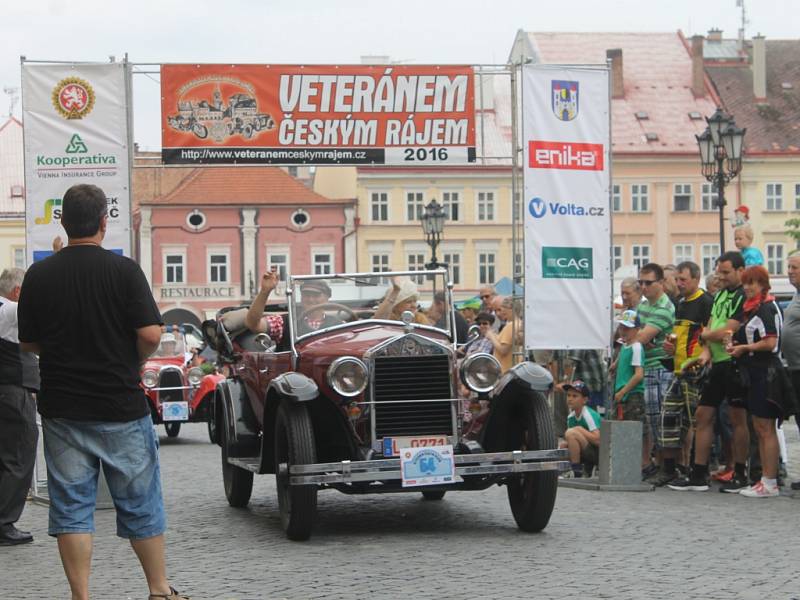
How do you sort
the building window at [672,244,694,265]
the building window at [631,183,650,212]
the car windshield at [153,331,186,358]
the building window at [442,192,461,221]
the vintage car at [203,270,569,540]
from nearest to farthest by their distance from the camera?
the vintage car at [203,270,569,540], the car windshield at [153,331,186,358], the building window at [631,183,650,212], the building window at [672,244,694,265], the building window at [442,192,461,221]

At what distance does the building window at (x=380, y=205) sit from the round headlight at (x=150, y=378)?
52.4 meters

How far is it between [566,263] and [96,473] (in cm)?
803

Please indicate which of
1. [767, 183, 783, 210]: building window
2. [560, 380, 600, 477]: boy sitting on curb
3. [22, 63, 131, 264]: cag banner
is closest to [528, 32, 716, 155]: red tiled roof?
[767, 183, 783, 210]: building window

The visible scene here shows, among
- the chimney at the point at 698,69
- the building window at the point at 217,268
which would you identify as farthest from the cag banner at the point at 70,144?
the chimney at the point at 698,69

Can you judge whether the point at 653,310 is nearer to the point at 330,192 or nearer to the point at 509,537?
the point at 509,537

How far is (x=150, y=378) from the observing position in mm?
21547

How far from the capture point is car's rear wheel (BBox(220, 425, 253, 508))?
1196 centimetres

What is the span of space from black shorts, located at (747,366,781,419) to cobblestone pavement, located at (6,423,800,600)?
70cm

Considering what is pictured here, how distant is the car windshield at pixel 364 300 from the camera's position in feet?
36.8

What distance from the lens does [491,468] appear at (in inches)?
389

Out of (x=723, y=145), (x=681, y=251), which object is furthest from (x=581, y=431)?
(x=681, y=251)

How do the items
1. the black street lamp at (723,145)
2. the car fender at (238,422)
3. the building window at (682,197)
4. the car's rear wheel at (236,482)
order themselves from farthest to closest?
the building window at (682,197)
the black street lamp at (723,145)
the car's rear wheel at (236,482)
the car fender at (238,422)

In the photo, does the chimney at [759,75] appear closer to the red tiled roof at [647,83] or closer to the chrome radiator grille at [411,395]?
the red tiled roof at [647,83]

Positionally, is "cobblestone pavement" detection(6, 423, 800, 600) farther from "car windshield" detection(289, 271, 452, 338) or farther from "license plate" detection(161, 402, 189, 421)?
"license plate" detection(161, 402, 189, 421)
